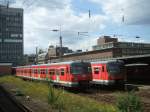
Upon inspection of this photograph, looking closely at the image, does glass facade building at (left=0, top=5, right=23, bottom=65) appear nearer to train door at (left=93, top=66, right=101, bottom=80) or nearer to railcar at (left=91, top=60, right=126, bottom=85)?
train door at (left=93, top=66, right=101, bottom=80)

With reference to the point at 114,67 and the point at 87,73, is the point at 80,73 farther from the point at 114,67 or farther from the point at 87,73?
the point at 114,67

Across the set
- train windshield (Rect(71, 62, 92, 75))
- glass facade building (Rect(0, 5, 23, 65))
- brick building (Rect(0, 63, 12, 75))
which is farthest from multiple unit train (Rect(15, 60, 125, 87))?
glass facade building (Rect(0, 5, 23, 65))

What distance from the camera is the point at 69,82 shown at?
27922 millimetres

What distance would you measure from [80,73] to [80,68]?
49 cm

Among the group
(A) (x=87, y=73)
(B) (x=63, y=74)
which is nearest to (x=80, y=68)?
(A) (x=87, y=73)

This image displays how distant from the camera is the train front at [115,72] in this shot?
28.9 meters

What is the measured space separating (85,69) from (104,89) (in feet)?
14.9

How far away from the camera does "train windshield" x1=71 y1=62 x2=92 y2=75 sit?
27.8 metres

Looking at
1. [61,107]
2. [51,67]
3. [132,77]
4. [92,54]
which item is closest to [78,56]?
[92,54]

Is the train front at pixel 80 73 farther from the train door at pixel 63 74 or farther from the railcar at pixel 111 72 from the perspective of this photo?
the railcar at pixel 111 72

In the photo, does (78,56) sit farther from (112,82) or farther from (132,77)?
(112,82)

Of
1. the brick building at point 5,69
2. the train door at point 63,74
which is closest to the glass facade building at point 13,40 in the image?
the brick building at point 5,69

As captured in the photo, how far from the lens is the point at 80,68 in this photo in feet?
92.7

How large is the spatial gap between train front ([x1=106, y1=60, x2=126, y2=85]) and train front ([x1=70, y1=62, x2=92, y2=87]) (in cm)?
186
